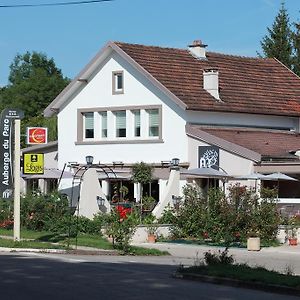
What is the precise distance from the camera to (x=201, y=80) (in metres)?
43.1

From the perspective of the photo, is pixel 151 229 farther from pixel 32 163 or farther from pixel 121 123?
pixel 121 123

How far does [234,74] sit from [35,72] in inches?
2522

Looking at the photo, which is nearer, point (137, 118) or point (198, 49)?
point (137, 118)

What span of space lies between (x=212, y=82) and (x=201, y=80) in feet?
3.21

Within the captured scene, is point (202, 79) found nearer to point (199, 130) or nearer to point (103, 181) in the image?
point (199, 130)

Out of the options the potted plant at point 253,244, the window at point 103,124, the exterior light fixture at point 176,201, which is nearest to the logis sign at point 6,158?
the exterior light fixture at point 176,201

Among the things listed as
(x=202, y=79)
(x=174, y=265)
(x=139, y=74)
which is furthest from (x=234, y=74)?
(x=174, y=265)

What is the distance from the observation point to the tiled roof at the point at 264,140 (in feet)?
126

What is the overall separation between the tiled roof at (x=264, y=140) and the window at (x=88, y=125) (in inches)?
247

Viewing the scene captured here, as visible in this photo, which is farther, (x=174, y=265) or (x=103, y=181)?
(x=103, y=181)

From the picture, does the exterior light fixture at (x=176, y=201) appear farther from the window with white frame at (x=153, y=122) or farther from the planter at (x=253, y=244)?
the window with white frame at (x=153, y=122)

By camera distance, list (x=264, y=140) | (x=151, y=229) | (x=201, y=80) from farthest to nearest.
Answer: (x=201, y=80), (x=264, y=140), (x=151, y=229)

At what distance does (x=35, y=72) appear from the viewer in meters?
107

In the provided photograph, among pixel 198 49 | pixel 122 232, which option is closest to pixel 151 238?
pixel 122 232
